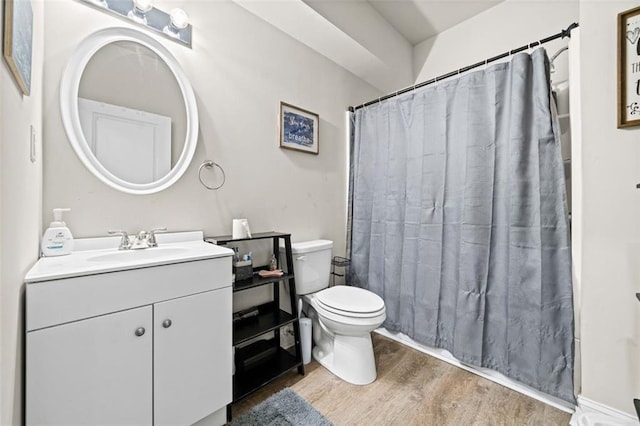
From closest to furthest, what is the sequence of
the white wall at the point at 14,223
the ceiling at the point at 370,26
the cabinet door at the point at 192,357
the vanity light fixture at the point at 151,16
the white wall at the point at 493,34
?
the white wall at the point at 14,223
the cabinet door at the point at 192,357
the vanity light fixture at the point at 151,16
the ceiling at the point at 370,26
the white wall at the point at 493,34

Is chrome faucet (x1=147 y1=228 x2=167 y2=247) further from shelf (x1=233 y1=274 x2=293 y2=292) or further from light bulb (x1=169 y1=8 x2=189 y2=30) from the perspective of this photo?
light bulb (x1=169 y1=8 x2=189 y2=30)

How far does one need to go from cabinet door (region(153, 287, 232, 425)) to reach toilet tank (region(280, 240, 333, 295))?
2.06 feet

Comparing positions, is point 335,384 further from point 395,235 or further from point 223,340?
point 395,235

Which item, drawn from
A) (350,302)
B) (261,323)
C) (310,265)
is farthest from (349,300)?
(261,323)

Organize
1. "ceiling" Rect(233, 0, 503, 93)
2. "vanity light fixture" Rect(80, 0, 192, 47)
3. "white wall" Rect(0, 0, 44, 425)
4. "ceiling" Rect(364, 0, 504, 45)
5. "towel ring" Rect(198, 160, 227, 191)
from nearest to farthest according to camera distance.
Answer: "white wall" Rect(0, 0, 44, 425)
"vanity light fixture" Rect(80, 0, 192, 47)
"towel ring" Rect(198, 160, 227, 191)
"ceiling" Rect(233, 0, 503, 93)
"ceiling" Rect(364, 0, 504, 45)

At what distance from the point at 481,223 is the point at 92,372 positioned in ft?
6.41

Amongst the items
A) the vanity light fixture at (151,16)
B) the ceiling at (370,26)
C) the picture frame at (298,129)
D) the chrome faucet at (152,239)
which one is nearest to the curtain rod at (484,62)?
the ceiling at (370,26)

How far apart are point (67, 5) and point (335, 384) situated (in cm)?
233

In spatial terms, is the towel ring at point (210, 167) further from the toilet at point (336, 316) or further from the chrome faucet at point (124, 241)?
the toilet at point (336, 316)

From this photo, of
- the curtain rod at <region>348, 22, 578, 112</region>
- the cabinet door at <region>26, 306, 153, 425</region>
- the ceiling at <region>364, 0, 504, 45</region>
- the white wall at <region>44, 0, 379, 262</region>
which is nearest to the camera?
the cabinet door at <region>26, 306, 153, 425</region>

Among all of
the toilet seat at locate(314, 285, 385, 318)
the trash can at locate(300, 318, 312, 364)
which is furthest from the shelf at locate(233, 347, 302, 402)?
the toilet seat at locate(314, 285, 385, 318)

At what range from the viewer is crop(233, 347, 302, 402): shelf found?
4.64 feet

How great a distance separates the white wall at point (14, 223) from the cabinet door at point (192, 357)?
1.22 ft

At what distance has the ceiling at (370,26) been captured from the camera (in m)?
1.77
